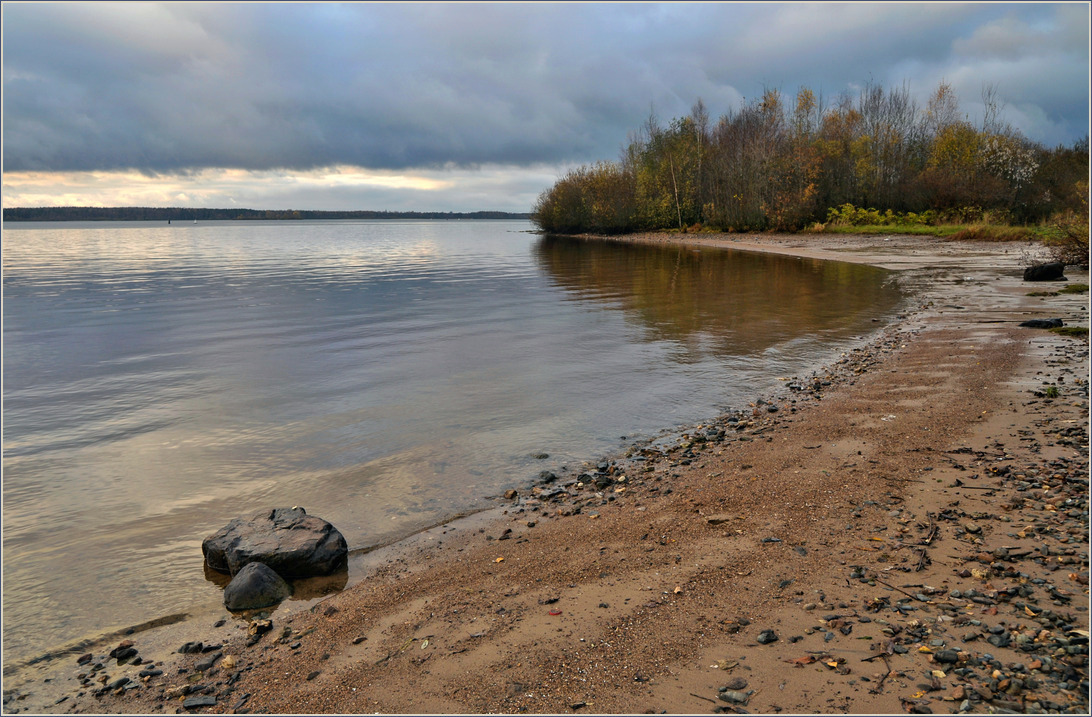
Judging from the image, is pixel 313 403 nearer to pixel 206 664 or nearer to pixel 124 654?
pixel 124 654

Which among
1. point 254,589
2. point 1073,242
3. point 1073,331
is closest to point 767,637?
point 254,589

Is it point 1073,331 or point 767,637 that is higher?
point 1073,331

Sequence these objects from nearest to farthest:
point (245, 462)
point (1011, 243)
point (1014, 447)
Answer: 1. point (1014, 447)
2. point (245, 462)
3. point (1011, 243)

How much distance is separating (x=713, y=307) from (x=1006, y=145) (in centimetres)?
5310

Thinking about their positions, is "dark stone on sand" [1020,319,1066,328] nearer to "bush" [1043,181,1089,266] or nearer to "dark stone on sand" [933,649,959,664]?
"bush" [1043,181,1089,266]

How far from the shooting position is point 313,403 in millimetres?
13438

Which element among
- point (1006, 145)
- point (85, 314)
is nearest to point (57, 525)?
point (85, 314)

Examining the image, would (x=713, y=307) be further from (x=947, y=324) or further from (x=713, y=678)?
(x=713, y=678)

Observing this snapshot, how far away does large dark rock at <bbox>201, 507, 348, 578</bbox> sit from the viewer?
6.71m

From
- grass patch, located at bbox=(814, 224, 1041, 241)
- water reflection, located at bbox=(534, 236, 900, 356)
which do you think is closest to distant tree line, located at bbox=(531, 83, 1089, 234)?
grass patch, located at bbox=(814, 224, 1041, 241)

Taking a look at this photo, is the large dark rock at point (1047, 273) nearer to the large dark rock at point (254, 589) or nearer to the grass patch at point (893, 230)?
the grass patch at point (893, 230)

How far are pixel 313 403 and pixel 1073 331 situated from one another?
18295 mm

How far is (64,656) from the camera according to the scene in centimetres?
562

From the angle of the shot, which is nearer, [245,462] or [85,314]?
[245,462]
